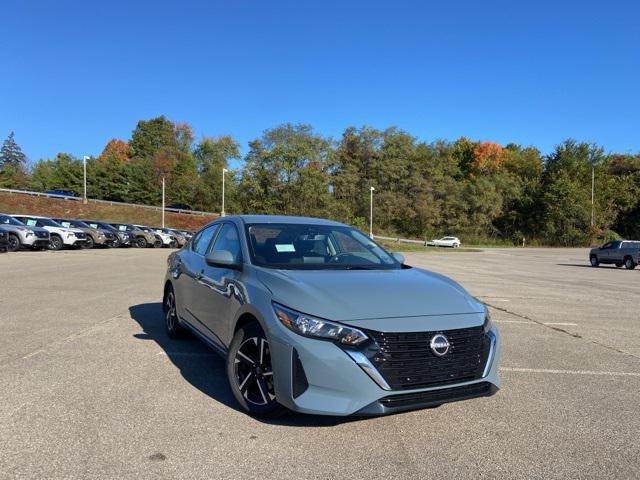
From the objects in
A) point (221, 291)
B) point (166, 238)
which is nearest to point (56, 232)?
point (166, 238)

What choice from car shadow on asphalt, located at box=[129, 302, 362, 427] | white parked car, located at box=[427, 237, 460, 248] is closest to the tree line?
white parked car, located at box=[427, 237, 460, 248]

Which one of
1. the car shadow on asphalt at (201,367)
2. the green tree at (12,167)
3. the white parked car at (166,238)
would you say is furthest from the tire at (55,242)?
the green tree at (12,167)

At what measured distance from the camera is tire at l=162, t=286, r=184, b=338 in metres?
6.58

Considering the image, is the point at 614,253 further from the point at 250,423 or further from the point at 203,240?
the point at 250,423

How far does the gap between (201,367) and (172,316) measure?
142 centimetres

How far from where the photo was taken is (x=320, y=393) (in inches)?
137

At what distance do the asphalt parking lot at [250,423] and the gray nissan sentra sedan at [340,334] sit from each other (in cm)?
33

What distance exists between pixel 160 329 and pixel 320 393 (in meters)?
4.51

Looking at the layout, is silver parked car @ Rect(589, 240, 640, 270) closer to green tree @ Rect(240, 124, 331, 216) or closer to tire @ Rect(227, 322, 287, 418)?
tire @ Rect(227, 322, 287, 418)

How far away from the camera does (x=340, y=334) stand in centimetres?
349

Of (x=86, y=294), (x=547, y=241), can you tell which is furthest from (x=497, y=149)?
(x=86, y=294)

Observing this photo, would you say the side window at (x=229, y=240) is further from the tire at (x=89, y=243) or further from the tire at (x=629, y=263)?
the tire at (x=629, y=263)

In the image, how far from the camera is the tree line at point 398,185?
65812 millimetres

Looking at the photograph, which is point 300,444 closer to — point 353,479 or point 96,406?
point 353,479
